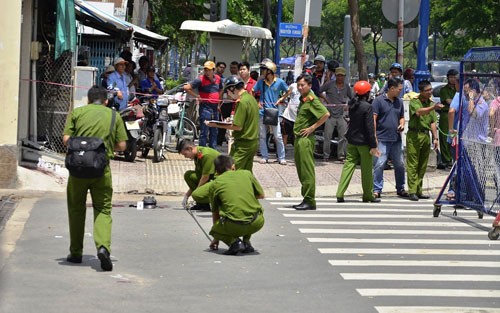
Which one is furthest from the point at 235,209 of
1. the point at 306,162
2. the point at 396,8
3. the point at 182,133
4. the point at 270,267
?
the point at 396,8

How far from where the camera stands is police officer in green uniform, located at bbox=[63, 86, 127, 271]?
1051 centimetres

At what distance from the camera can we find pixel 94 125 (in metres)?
10.6

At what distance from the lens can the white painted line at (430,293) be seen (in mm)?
9805

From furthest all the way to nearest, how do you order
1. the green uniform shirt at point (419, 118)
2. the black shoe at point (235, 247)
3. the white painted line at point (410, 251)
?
1. the green uniform shirt at point (419, 118)
2. the white painted line at point (410, 251)
3. the black shoe at point (235, 247)

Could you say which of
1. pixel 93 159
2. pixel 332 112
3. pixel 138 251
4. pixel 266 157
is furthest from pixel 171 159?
pixel 93 159

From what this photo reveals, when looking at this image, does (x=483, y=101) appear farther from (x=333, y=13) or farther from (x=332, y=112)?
(x=333, y=13)

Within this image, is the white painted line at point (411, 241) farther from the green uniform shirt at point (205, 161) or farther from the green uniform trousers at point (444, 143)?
the green uniform trousers at point (444, 143)

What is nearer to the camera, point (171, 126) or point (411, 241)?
point (411, 241)

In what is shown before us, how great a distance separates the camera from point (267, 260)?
37.5 ft

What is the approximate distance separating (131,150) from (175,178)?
151 cm

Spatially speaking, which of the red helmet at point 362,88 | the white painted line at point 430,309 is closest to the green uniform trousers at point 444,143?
the red helmet at point 362,88

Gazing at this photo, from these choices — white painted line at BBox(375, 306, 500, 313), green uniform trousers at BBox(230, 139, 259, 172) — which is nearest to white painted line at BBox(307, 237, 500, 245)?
green uniform trousers at BBox(230, 139, 259, 172)

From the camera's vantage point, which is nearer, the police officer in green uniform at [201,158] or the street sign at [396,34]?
the police officer in green uniform at [201,158]

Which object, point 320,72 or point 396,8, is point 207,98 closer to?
point 320,72
